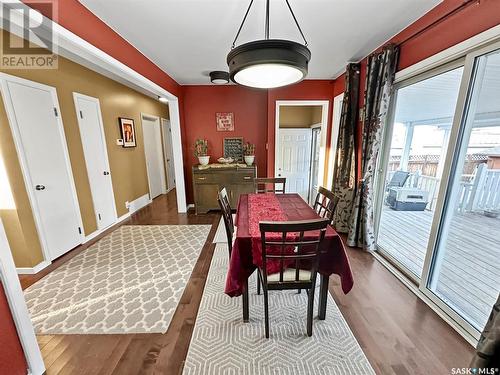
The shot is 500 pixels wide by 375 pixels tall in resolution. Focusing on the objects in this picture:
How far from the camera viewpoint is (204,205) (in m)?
4.32

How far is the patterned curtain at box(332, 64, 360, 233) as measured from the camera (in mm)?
3076

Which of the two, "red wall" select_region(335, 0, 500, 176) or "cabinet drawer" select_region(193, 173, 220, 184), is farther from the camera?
"cabinet drawer" select_region(193, 173, 220, 184)

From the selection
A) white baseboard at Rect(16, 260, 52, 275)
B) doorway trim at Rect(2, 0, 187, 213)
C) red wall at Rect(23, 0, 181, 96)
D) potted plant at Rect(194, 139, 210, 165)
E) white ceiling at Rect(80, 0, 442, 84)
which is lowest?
white baseboard at Rect(16, 260, 52, 275)

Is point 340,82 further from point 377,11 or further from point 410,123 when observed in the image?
point 377,11

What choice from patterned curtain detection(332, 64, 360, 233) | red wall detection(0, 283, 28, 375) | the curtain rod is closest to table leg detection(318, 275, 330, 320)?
patterned curtain detection(332, 64, 360, 233)

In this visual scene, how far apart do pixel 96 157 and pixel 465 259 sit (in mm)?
5127

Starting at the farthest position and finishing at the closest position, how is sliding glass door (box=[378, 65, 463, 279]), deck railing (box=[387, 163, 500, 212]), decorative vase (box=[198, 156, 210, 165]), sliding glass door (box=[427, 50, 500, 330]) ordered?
1. decorative vase (box=[198, 156, 210, 165])
2. deck railing (box=[387, 163, 500, 212])
3. sliding glass door (box=[378, 65, 463, 279])
4. sliding glass door (box=[427, 50, 500, 330])

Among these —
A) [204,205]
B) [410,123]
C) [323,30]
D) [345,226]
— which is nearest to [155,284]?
[204,205]

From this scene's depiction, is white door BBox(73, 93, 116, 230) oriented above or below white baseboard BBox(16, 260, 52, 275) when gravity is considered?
above

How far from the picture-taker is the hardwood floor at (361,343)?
1402 millimetres

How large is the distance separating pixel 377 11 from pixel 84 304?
3.78m

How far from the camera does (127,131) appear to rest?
13.8ft

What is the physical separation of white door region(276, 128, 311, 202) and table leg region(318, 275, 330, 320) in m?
3.39

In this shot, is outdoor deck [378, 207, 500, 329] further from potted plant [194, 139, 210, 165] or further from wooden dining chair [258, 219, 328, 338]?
potted plant [194, 139, 210, 165]
